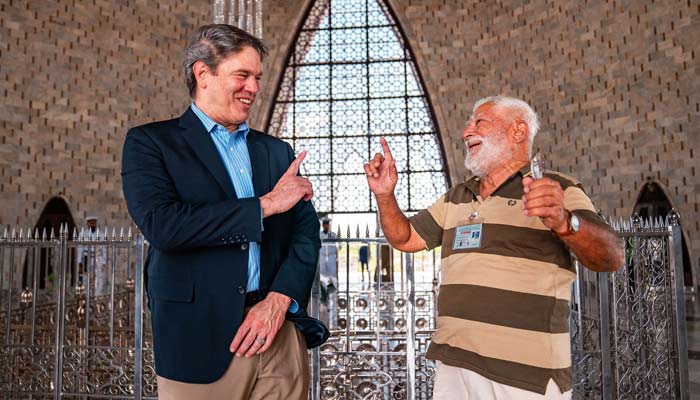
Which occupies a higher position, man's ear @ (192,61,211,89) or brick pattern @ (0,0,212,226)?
brick pattern @ (0,0,212,226)

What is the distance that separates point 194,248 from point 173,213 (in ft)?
0.36

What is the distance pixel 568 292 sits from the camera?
5.72 feet

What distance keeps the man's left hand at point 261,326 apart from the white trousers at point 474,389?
636mm

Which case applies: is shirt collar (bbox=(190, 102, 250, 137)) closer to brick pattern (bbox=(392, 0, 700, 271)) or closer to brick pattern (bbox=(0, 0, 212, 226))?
brick pattern (bbox=(392, 0, 700, 271))

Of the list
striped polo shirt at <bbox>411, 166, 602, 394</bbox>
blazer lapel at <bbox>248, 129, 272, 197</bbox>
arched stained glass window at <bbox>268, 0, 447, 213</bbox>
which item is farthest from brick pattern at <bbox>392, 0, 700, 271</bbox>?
blazer lapel at <bbox>248, 129, 272, 197</bbox>

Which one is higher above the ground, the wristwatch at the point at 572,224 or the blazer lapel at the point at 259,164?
the blazer lapel at the point at 259,164

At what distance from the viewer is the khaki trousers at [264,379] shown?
4.55 ft

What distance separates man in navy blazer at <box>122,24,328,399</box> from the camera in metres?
1.39

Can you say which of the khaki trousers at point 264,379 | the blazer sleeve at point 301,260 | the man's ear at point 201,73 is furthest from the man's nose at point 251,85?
the khaki trousers at point 264,379

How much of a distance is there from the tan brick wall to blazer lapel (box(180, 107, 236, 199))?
9693 millimetres

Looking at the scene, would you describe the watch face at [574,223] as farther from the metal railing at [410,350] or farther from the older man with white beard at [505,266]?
the metal railing at [410,350]

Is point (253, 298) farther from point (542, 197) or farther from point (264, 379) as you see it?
point (542, 197)

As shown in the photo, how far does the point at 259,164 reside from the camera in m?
1.61

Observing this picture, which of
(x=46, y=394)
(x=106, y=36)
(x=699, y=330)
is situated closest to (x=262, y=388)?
(x=46, y=394)
